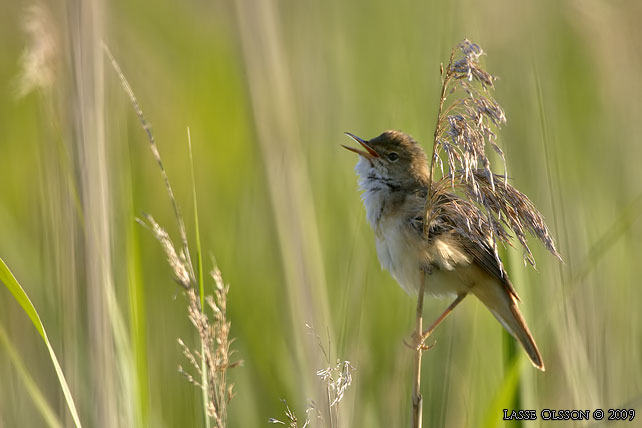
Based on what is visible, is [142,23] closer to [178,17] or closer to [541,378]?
[178,17]

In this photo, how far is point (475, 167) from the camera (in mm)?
1910

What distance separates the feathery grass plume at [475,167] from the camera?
183 cm

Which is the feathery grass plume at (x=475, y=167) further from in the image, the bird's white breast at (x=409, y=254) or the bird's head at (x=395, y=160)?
the bird's head at (x=395, y=160)

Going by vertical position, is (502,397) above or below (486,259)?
below

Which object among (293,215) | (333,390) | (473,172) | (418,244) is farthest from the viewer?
(418,244)

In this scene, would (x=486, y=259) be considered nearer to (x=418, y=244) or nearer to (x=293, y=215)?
(x=418, y=244)

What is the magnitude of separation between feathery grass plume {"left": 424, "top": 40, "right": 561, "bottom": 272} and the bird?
33cm

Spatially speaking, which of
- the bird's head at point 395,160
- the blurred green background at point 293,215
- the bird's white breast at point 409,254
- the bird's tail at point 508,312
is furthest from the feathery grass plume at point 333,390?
the bird's head at point 395,160

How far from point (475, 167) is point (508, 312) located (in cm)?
82

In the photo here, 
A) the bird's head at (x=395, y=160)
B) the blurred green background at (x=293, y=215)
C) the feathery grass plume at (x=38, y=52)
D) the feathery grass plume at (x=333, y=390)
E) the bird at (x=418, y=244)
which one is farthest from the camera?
the bird's head at (x=395, y=160)

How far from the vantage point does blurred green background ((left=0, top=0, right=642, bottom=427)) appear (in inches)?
85.2

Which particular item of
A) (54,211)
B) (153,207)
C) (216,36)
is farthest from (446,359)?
(216,36)

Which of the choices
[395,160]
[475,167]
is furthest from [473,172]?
[395,160]

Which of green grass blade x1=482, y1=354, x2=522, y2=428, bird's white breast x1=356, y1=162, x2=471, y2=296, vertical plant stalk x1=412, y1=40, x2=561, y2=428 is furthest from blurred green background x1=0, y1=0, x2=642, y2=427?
vertical plant stalk x1=412, y1=40, x2=561, y2=428
